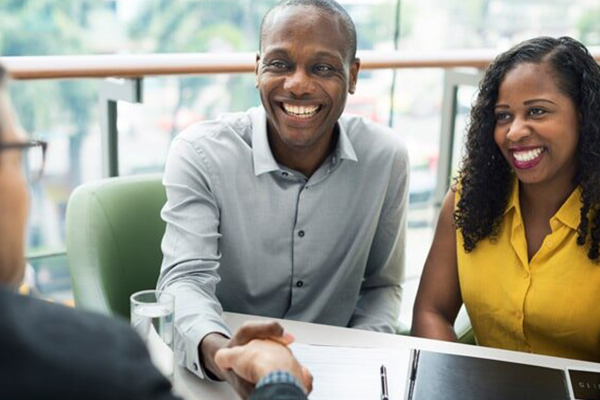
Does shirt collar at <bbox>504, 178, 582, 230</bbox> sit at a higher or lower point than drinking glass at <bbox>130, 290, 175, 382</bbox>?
higher

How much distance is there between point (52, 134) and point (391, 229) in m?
2.75

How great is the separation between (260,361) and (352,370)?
0.26 metres

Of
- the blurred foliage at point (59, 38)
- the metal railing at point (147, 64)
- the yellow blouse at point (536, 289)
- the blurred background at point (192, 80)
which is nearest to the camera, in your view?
the yellow blouse at point (536, 289)

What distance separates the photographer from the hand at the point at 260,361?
1226mm

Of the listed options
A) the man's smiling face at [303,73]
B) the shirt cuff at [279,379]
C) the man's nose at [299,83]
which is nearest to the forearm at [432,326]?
the man's smiling face at [303,73]

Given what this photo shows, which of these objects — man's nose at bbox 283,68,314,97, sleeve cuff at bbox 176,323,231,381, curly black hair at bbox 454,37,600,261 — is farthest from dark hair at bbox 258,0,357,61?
sleeve cuff at bbox 176,323,231,381

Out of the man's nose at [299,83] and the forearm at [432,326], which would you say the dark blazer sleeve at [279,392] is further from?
the man's nose at [299,83]

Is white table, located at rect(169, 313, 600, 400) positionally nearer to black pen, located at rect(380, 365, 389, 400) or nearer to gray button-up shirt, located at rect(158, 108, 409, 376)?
black pen, located at rect(380, 365, 389, 400)

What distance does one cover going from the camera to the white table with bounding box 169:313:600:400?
1.45 m

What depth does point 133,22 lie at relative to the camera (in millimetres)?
5199

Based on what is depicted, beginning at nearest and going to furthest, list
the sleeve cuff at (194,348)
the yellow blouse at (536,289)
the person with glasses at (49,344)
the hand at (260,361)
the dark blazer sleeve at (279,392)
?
the person with glasses at (49,344), the dark blazer sleeve at (279,392), the hand at (260,361), the sleeve cuff at (194,348), the yellow blouse at (536,289)

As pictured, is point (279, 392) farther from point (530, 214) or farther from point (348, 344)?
point (530, 214)

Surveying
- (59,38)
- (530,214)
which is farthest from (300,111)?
(59,38)

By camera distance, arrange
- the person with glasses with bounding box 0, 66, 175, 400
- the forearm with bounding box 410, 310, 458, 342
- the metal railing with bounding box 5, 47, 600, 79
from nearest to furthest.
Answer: the person with glasses with bounding box 0, 66, 175, 400 → the forearm with bounding box 410, 310, 458, 342 → the metal railing with bounding box 5, 47, 600, 79
